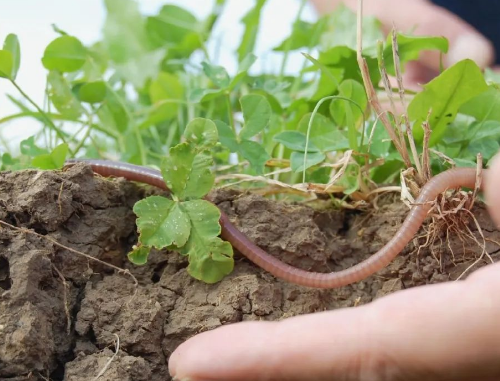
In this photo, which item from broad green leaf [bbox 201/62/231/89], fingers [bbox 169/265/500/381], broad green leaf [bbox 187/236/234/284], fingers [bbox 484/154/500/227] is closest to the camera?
fingers [bbox 169/265/500/381]

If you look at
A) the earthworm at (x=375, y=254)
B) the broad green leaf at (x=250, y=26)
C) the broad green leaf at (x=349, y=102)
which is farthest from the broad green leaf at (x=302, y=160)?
the broad green leaf at (x=250, y=26)

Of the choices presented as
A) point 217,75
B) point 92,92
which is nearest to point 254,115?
point 217,75

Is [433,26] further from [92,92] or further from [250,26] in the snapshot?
[92,92]

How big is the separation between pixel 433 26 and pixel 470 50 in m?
0.28

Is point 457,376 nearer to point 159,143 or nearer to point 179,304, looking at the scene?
point 179,304

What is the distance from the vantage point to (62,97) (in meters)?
1.68

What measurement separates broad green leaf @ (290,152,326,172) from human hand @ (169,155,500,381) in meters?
0.50

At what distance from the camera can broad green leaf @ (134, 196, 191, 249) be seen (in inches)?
46.8

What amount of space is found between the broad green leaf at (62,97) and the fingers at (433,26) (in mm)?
1262

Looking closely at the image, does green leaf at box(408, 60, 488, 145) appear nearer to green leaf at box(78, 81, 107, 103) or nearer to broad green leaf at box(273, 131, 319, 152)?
broad green leaf at box(273, 131, 319, 152)

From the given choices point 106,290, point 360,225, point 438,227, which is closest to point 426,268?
point 438,227

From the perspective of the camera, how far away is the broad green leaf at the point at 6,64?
146 centimetres

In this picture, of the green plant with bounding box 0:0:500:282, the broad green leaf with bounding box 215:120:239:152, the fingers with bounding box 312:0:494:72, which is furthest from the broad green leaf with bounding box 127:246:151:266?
the fingers with bounding box 312:0:494:72

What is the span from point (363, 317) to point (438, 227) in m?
0.49
